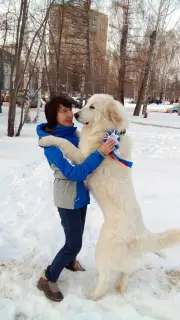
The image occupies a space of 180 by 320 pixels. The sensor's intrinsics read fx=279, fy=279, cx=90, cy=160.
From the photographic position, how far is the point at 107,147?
7.36 feet

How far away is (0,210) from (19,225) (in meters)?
0.61

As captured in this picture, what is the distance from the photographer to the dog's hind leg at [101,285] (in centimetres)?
242

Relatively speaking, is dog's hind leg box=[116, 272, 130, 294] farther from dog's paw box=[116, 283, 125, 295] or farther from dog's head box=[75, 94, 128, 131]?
dog's head box=[75, 94, 128, 131]

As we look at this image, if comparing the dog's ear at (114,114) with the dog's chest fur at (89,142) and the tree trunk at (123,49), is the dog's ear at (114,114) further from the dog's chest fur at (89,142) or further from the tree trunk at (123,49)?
the tree trunk at (123,49)

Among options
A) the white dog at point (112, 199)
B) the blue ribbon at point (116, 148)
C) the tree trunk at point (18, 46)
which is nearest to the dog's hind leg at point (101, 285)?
the white dog at point (112, 199)

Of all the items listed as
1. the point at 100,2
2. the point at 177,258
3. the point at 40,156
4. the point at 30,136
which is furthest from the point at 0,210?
the point at 100,2

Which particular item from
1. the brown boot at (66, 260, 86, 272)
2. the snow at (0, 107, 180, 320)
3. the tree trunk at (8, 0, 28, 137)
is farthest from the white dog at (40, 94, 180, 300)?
the tree trunk at (8, 0, 28, 137)

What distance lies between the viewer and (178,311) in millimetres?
2404

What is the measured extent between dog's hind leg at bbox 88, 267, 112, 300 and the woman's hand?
102cm

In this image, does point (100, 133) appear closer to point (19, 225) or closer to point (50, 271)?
point (50, 271)

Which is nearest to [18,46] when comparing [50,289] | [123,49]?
[50,289]

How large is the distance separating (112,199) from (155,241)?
49 centimetres

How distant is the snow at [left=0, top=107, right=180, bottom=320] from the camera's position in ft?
7.76

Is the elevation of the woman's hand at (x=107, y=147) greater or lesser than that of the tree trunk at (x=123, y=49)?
lesser
